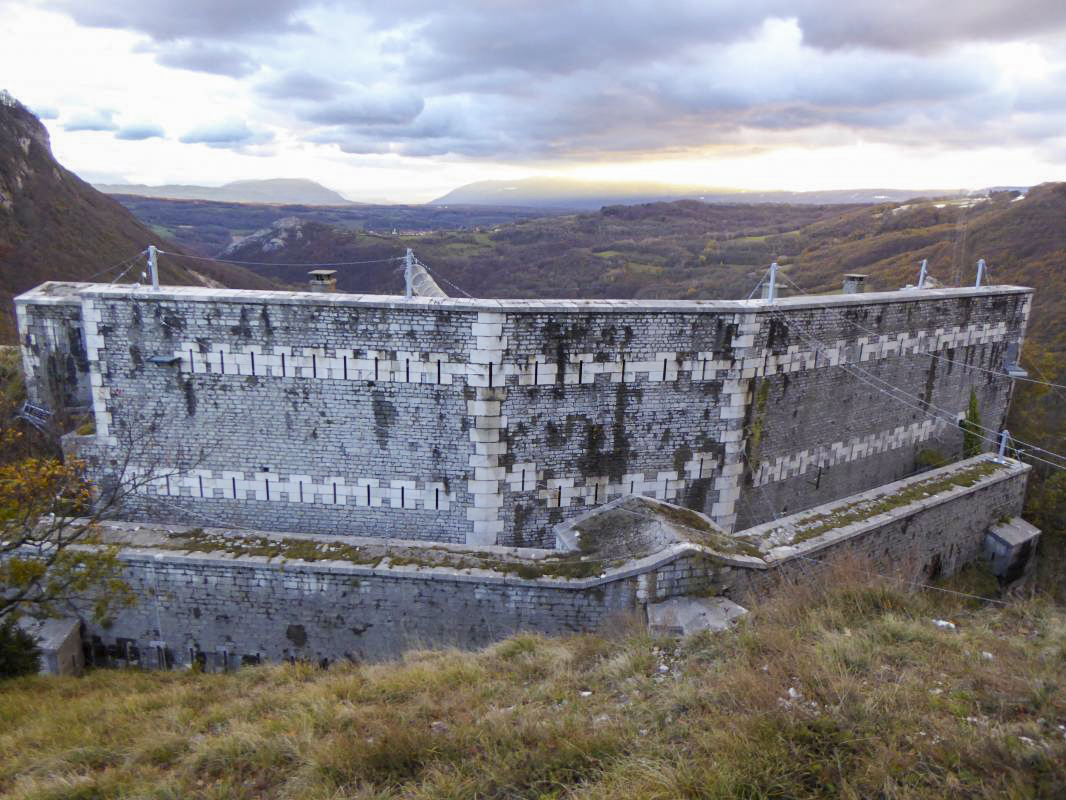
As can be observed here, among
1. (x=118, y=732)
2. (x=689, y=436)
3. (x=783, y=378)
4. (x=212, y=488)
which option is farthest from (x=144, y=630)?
(x=783, y=378)

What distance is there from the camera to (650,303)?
39.9 feet

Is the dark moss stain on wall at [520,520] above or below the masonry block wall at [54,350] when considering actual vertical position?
below

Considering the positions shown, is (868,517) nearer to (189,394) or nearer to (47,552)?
(189,394)

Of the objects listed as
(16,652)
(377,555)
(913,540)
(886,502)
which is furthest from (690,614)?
(16,652)

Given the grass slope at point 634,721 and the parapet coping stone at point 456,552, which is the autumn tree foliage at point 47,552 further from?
the grass slope at point 634,721

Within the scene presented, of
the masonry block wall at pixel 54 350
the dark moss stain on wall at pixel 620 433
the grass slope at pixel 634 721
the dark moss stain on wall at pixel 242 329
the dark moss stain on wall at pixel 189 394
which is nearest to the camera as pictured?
the grass slope at pixel 634 721

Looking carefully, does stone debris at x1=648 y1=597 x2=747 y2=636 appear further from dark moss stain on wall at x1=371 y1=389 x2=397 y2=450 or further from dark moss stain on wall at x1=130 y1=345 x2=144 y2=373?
dark moss stain on wall at x1=130 y1=345 x2=144 y2=373

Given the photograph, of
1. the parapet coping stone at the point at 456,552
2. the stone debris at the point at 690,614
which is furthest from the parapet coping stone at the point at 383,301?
the stone debris at the point at 690,614

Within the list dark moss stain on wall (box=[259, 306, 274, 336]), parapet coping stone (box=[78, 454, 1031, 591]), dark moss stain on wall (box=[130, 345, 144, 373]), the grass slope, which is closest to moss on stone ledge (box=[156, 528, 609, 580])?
parapet coping stone (box=[78, 454, 1031, 591])

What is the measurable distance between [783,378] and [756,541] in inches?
145

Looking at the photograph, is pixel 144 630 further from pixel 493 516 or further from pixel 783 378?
pixel 783 378

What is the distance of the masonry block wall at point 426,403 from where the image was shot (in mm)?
11719

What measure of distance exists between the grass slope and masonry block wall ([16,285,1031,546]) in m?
4.35

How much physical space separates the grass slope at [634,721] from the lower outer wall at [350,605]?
6.25 ft
